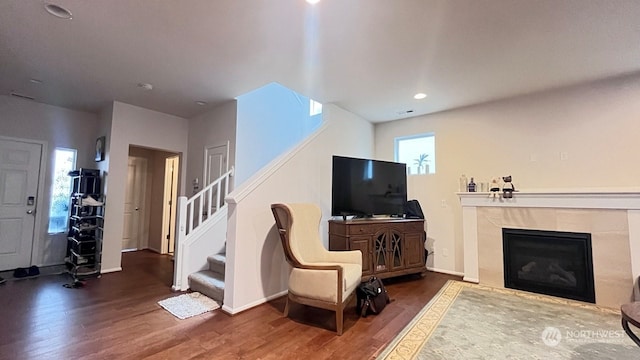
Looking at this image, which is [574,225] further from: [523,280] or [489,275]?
[489,275]

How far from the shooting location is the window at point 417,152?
4.83 metres

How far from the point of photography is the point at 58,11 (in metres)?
2.31

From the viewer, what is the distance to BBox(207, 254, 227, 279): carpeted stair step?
3.54 m

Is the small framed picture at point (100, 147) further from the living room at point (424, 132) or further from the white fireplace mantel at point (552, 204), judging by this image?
the white fireplace mantel at point (552, 204)

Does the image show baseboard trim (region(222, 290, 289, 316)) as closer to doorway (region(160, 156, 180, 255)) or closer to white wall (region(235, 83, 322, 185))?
white wall (region(235, 83, 322, 185))

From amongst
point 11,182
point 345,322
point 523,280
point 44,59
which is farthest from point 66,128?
point 523,280

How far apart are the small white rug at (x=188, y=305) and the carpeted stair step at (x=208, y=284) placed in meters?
0.06

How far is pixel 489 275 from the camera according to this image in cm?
384

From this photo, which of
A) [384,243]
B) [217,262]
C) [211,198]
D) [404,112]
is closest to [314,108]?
[404,112]

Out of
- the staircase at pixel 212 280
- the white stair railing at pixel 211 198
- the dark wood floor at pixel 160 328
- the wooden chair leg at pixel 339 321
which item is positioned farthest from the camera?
the white stair railing at pixel 211 198

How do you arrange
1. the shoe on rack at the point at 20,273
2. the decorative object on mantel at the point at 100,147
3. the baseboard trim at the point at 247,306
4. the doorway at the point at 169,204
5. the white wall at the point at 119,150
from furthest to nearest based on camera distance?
the doorway at the point at 169,204 → the decorative object on mantel at the point at 100,147 → the white wall at the point at 119,150 → the shoe on rack at the point at 20,273 → the baseboard trim at the point at 247,306

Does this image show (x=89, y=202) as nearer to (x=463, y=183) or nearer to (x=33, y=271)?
(x=33, y=271)

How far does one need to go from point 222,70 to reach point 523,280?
463 centimetres

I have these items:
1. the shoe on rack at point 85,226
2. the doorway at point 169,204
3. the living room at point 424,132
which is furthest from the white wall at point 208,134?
the shoe on rack at point 85,226
